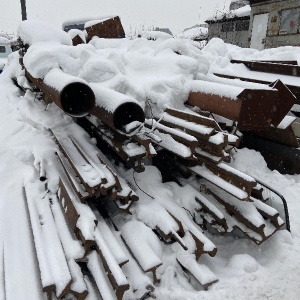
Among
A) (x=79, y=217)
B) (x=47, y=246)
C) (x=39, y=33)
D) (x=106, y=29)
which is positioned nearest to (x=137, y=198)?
(x=79, y=217)

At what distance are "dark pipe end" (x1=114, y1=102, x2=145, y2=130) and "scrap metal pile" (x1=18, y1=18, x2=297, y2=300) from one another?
12 mm

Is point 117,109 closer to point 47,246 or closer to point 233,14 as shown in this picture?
point 47,246

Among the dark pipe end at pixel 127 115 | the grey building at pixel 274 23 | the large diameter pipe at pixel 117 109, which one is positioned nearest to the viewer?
the large diameter pipe at pixel 117 109

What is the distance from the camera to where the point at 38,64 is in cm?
422

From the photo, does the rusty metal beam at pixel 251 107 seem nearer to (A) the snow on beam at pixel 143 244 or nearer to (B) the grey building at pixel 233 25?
(A) the snow on beam at pixel 143 244

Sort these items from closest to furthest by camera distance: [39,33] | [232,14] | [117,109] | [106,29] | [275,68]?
[117,109]
[39,33]
[275,68]
[106,29]
[232,14]

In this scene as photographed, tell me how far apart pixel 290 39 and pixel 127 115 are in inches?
617

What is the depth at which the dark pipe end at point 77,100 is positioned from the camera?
10.2 ft

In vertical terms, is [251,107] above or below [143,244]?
above

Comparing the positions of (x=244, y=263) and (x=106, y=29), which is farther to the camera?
(x=106, y=29)

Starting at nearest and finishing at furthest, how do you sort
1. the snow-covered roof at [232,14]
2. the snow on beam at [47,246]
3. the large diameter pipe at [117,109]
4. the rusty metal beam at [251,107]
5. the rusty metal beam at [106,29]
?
the snow on beam at [47,246] < the large diameter pipe at [117,109] < the rusty metal beam at [251,107] < the rusty metal beam at [106,29] < the snow-covered roof at [232,14]

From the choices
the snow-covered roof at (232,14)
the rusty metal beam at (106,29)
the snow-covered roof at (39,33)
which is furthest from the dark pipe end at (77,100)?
the snow-covered roof at (232,14)

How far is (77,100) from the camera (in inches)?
134

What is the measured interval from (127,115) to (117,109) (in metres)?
0.31
